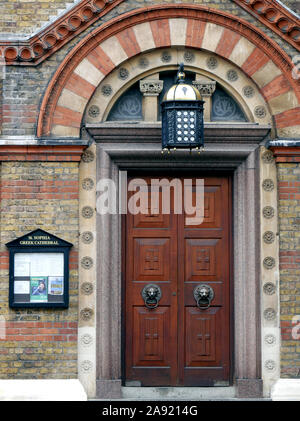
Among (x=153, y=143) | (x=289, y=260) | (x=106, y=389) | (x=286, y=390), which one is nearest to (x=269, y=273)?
(x=289, y=260)

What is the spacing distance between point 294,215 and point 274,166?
0.62 metres

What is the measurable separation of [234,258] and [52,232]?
2.15 m

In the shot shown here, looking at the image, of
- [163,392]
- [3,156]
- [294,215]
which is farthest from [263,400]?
[3,156]

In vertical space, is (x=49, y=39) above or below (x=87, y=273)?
above

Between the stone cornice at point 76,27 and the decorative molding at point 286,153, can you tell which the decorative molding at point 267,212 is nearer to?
the decorative molding at point 286,153

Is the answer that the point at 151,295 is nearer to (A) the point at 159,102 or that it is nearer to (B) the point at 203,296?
(B) the point at 203,296

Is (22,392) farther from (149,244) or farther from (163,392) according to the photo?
(149,244)

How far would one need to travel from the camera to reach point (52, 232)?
27.3ft

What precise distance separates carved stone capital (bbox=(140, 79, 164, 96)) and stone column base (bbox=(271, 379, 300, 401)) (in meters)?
3.64

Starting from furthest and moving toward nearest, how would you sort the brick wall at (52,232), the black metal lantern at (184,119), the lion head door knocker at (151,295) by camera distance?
the lion head door knocker at (151,295) → the brick wall at (52,232) → the black metal lantern at (184,119)

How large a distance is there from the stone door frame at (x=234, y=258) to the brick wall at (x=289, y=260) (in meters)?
0.28

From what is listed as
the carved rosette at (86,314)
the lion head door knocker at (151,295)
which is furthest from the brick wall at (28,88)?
the lion head door knocker at (151,295)

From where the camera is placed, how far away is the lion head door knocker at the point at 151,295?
8.58 meters

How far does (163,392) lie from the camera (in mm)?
8523
